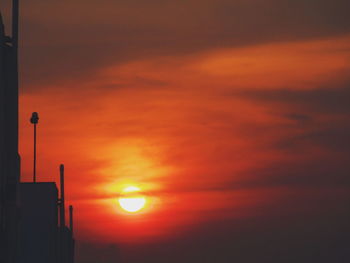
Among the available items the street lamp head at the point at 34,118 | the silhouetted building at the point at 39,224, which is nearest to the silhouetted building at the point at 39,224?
the silhouetted building at the point at 39,224

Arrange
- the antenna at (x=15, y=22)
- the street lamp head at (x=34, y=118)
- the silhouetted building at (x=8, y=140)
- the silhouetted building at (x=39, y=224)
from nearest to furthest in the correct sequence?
the silhouetted building at (x=8, y=140)
the antenna at (x=15, y=22)
the silhouetted building at (x=39, y=224)
the street lamp head at (x=34, y=118)

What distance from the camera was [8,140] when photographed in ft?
82.8

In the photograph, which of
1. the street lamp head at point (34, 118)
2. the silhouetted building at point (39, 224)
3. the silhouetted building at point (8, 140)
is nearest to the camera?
the silhouetted building at point (8, 140)

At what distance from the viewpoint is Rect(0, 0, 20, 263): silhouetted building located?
24.2 metres

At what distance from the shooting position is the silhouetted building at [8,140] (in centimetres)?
2422

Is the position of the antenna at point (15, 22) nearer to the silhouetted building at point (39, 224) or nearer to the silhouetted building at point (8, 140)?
the silhouetted building at point (8, 140)

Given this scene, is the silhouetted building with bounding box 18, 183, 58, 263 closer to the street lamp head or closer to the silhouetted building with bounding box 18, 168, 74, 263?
the silhouetted building with bounding box 18, 168, 74, 263

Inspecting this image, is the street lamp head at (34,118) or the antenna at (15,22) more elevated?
the street lamp head at (34,118)

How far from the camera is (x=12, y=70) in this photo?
81.7 feet

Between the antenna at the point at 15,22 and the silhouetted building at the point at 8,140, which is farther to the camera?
the antenna at the point at 15,22

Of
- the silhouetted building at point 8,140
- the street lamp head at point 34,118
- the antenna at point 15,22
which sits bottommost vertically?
the silhouetted building at point 8,140

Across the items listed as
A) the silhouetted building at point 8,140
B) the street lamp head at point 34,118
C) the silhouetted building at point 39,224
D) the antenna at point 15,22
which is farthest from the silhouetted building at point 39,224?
the antenna at point 15,22

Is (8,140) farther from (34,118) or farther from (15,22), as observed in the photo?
(34,118)

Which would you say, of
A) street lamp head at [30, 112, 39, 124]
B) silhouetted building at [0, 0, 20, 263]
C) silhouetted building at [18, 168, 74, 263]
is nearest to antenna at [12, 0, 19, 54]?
silhouetted building at [0, 0, 20, 263]
